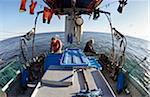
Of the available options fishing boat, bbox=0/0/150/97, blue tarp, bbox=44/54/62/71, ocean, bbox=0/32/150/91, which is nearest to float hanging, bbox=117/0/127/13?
fishing boat, bbox=0/0/150/97

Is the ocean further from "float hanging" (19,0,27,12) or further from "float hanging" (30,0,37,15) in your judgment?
"float hanging" (19,0,27,12)

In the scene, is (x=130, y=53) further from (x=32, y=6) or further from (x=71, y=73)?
(x=71, y=73)

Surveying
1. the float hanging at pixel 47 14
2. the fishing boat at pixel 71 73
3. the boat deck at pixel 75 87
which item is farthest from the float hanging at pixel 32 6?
the boat deck at pixel 75 87

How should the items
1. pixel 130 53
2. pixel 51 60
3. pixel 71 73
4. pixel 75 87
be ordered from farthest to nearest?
pixel 130 53 < pixel 51 60 < pixel 71 73 < pixel 75 87

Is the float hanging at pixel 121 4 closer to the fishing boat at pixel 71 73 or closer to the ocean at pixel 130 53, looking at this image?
the fishing boat at pixel 71 73

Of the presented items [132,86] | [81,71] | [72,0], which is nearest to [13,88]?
[81,71]

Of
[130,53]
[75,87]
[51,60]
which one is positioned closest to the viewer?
[75,87]

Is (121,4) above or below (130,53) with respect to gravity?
above

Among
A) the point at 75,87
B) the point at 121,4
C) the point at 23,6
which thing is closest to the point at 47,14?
the point at 23,6

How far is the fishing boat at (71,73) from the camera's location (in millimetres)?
5425

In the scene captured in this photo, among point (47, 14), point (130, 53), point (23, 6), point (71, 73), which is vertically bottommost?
point (130, 53)

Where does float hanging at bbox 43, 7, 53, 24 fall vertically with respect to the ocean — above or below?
above

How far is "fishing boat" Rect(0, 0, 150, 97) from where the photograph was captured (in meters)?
5.42

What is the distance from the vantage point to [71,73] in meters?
6.43
